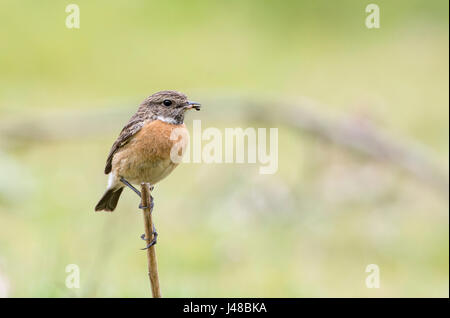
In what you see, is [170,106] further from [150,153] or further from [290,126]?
[290,126]

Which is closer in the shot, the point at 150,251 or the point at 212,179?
the point at 150,251

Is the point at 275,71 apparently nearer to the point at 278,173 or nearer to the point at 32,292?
the point at 278,173

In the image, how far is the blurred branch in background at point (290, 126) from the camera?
22.2 feet

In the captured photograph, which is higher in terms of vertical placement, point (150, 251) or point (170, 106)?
point (170, 106)

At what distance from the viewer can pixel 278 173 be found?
25.8 feet

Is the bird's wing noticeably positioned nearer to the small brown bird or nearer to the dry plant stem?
the small brown bird

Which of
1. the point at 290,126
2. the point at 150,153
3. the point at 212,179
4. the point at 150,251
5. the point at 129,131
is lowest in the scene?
the point at 150,251

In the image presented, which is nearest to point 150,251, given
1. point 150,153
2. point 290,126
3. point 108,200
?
point 150,153

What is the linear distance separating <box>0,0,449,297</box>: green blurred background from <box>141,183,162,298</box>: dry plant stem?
2.84ft

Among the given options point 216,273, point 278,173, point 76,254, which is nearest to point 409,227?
point 278,173

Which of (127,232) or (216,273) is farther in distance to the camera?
(127,232)

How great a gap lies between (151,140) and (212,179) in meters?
3.41

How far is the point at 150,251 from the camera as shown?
289cm
